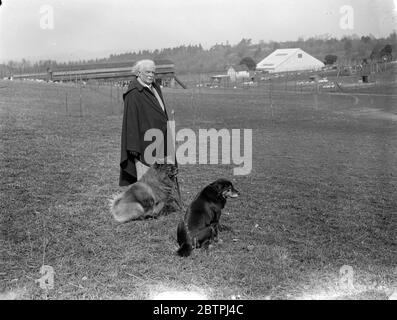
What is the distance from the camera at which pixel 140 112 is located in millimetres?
6680

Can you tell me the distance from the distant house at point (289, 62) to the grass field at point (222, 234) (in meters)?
42.5

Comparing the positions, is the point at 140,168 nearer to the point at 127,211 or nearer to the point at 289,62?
the point at 127,211

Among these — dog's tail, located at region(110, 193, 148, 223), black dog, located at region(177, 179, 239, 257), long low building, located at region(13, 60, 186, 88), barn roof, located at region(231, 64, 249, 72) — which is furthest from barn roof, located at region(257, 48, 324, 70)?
black dog, located at region(177, 179, 239, 257)

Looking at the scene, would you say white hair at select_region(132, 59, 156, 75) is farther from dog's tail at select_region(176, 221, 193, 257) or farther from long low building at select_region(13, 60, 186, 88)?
long low building at select_region(13, 60, 186, 88)

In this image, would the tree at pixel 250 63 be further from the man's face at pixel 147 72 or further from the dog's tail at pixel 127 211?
the dog's tail at pixel 127 211

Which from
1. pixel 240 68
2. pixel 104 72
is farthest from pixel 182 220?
pixel 240 68

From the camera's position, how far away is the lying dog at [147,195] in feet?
22.1

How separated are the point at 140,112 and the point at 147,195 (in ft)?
4.28

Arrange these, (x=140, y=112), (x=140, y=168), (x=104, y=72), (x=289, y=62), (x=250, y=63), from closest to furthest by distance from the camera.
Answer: (x=140, y=112) < (x=140, y=168) < (x=104, y=72) < (x=250, y=63) < (x=289, y=62)

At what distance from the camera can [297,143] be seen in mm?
16422

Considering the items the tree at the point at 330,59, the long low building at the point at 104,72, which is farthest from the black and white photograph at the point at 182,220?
the tree at the point at 330,59

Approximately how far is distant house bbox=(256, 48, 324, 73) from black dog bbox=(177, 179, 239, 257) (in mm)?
49870

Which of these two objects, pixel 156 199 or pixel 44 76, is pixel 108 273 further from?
pixel 44 76
